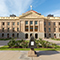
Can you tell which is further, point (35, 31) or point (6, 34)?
point (6, 34)

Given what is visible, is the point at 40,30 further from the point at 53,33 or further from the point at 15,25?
the point at 15,25

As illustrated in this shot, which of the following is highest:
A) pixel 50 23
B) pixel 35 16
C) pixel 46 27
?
pixel 35 16

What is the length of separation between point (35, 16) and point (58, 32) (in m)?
20.2

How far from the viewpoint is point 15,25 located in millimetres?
35875

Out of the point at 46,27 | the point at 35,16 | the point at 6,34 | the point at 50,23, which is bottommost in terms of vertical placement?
the point at 6,34

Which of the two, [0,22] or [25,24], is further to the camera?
[0,22]

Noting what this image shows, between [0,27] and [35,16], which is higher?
[35,16]

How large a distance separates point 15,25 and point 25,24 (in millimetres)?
8614

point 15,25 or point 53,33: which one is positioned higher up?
point 15,25

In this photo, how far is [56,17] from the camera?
36.5 m

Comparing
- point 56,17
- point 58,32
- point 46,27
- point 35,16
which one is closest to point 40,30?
point 46,27

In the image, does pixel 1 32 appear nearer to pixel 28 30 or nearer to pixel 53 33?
pixel 28 30

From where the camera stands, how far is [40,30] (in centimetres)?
3150

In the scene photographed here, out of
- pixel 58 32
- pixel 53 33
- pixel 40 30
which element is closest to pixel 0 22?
pixel 40 30
